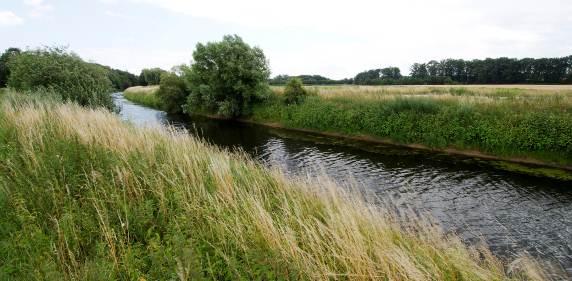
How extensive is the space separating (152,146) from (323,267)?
18.9ft

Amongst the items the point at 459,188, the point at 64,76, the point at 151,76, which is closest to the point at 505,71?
the point at 459,188

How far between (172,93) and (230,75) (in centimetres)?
1555

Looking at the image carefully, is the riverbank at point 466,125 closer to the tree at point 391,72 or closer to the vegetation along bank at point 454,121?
the vegetation along bank at point 454,121

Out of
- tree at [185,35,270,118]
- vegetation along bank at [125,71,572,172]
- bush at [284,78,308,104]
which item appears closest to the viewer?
vegetation along bank at [125,71,572,172]

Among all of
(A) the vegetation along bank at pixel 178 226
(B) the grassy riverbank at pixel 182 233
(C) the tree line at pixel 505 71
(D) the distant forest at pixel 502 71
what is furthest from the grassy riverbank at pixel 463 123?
(C) the tree line at pixel 505 71

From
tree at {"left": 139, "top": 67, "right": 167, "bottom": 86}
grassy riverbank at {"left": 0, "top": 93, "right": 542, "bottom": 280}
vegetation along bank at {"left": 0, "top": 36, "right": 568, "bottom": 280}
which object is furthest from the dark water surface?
tree at {"left": 139, "top": 67, "right": 167, "bottom": 86}

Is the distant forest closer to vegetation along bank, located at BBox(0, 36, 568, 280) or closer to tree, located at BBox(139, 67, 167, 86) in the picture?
tree, located at BBox(139, 67, 167, 86)

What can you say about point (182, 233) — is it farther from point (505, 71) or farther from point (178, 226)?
point (505, 71)

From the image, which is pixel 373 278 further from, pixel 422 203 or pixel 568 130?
pixel 568 130

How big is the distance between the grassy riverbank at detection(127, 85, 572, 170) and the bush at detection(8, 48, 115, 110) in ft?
55.8

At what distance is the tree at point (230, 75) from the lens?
36719 mm

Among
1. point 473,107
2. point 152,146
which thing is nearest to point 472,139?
point 473,107

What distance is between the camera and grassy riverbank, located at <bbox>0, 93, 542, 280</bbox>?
148 inches

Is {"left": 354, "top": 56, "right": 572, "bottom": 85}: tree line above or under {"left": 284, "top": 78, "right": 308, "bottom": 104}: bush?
above
